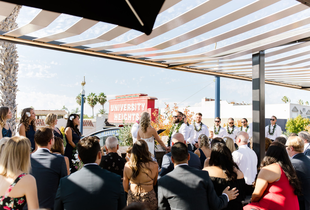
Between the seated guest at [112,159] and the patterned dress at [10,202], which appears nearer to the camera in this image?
the patterned dress at [10,202]

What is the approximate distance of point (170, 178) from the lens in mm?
1987

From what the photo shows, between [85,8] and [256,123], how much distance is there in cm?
413

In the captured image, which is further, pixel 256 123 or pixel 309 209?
pixel 256 123

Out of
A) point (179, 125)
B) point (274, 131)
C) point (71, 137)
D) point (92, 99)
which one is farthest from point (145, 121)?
point (92, 99)

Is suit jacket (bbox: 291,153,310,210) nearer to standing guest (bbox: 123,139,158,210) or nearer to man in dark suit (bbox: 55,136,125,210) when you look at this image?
standing guest (bbox: 123,139,158,210)

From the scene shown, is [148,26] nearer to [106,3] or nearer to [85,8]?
[106,3]

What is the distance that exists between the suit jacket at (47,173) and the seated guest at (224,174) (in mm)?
1522

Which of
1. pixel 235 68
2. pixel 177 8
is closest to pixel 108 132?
pixel 235 68

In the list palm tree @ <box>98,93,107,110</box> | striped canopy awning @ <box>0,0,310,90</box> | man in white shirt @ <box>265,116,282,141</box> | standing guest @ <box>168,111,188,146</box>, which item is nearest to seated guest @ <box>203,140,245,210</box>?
striped canopy awning @ <box>0,0,310,90</box>

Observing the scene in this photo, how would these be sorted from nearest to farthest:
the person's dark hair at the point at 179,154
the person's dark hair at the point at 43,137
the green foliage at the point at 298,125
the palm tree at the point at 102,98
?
the person's dark hair at the point at 179,154
the person's dark hair at the point at 43,137
the green foliage at the point at 298,125
the palm tree at the point at 102,98

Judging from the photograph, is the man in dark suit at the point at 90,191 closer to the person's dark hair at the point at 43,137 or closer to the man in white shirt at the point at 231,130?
the person's dark hair at the point at 43,137

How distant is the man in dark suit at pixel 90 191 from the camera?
1.64 meters

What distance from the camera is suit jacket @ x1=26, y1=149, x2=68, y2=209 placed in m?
2.19

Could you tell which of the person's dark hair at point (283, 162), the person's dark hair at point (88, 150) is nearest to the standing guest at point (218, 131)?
the person's dark hair at point (283, 162)
